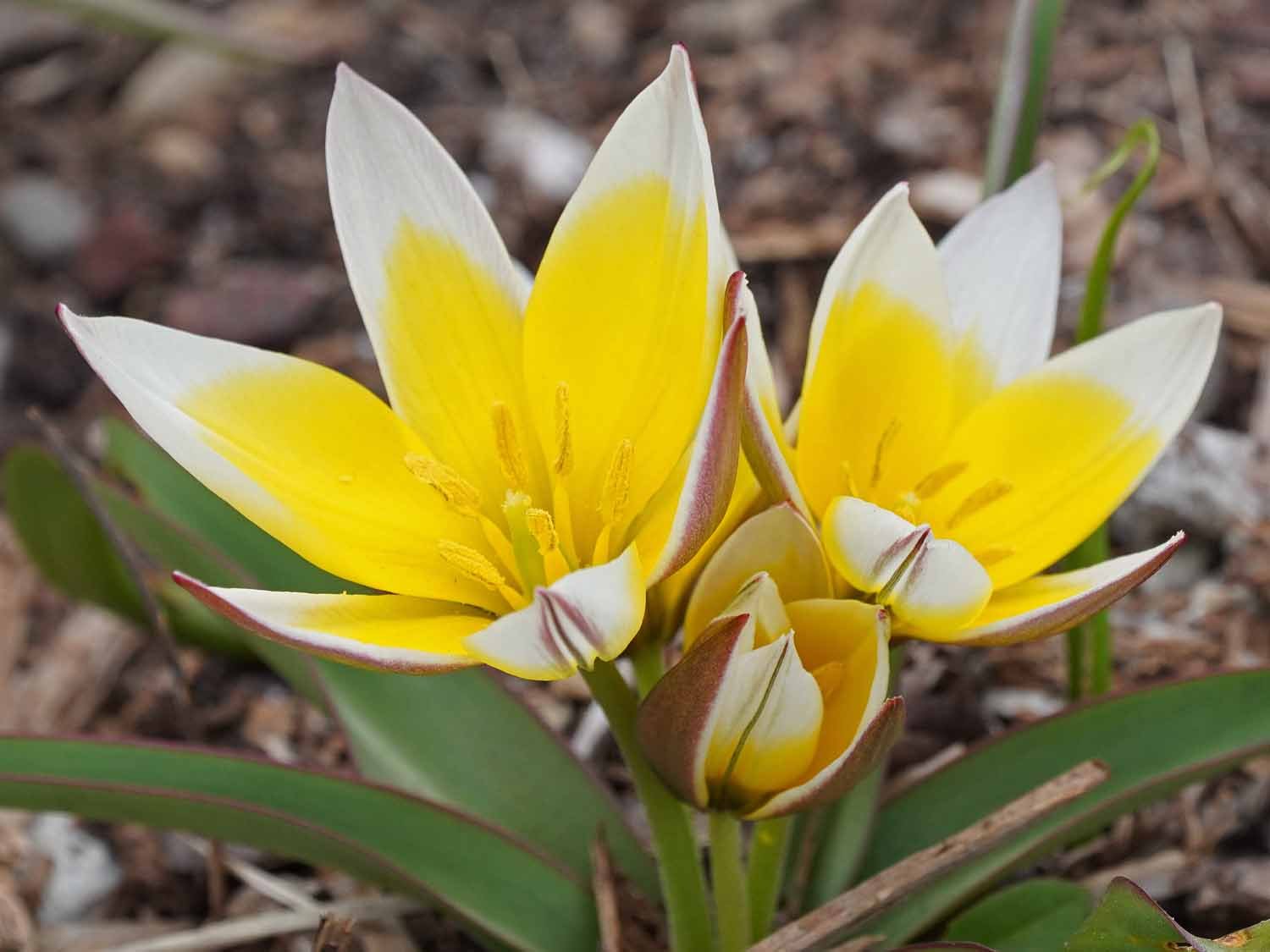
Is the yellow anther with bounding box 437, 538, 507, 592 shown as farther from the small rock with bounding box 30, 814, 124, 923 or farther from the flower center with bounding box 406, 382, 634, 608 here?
the small rock with bounding box 30, 814, 124, 923

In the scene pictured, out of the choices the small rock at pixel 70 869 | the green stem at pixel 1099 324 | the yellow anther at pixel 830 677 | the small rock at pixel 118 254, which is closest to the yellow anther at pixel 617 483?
the yellow anther at pixel 830 677


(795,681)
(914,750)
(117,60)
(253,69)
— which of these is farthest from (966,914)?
(117,60)

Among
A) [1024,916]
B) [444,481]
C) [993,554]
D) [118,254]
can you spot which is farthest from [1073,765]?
[118,254]

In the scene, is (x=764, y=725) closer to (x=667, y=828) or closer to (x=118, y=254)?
(x=667, y=828)

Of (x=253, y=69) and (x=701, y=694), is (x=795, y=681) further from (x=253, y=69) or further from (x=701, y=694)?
(x=253, y=69)

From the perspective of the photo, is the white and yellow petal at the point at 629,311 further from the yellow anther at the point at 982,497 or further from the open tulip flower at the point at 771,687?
the yellow anther at the point at 982,497
